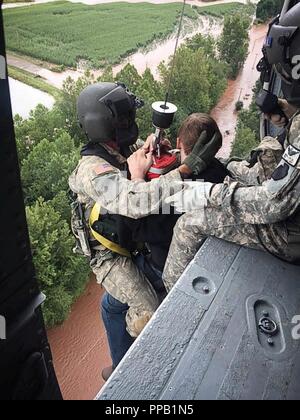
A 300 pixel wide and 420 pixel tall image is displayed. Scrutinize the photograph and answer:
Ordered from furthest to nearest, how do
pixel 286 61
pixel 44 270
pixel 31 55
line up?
pixel 31 55
pixel 44 270
pixel 286 61

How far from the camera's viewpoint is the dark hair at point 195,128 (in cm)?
314

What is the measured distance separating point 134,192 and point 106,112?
726 millimetres

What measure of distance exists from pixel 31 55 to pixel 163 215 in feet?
93.7

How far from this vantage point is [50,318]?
9.37 m

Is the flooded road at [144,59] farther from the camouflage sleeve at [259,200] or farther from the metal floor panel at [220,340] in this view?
the metal floor panel at [220,340]

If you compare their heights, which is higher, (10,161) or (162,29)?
(10,161)

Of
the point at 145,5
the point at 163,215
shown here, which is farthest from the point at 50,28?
the point at 163,215

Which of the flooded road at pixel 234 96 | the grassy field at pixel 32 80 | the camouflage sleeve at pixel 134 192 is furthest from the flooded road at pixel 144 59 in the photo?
the camouflage sleeve at pixel 134 192

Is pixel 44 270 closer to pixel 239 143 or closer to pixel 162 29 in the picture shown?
pixel 239 143

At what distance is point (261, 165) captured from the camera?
3.47 metres

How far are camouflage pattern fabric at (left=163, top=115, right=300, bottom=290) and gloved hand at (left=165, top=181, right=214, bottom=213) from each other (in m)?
0.05

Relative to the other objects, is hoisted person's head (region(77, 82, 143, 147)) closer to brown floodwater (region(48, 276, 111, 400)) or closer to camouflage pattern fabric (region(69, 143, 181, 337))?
camouflage pattern fabric (region(69, 143, 181, 337))

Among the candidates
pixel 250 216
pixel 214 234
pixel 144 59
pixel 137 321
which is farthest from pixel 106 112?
pixel 144 59

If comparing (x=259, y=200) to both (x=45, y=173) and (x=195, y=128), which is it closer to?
(x=195, y=128)
